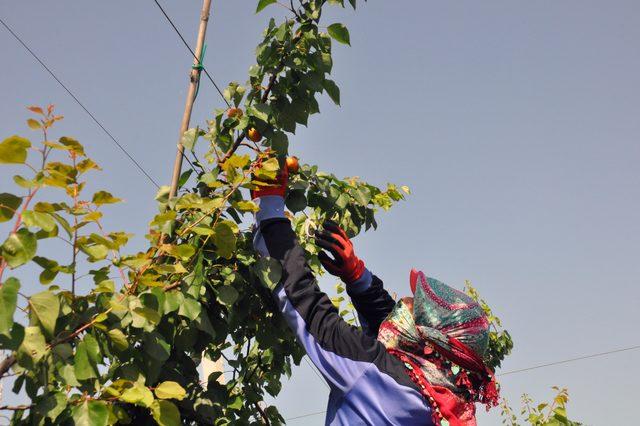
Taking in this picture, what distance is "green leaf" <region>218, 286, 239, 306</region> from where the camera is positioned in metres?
2.11

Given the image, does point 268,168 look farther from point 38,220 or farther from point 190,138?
point 38,220

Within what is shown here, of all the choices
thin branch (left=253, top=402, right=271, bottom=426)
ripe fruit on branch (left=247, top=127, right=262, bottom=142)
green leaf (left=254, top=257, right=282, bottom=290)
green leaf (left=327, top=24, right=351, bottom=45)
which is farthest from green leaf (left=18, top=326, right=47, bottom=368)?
green leaf (left=327, top=24, right=351, bottom=45)

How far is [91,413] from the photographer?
1.57 m

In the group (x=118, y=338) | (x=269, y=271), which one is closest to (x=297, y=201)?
(x=269, y=271)

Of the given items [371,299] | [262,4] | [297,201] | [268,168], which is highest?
[262,4]

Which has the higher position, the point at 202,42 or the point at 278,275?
the point at 202,42

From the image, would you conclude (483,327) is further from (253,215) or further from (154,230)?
(154,230)

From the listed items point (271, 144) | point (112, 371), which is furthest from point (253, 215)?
point (112, 371)

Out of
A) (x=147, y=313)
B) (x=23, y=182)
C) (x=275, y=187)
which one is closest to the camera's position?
(x=23, y=182)

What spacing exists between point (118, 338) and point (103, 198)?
1.24 feet

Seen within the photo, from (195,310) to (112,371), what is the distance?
0.40 m

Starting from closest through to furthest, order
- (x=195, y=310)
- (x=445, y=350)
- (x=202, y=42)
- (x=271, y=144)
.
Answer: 1. (x=195, y=310)
2. (x=445, y=350)
3. (x=271, y=144)
4. (x=202, y=42)

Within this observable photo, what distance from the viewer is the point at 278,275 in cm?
206

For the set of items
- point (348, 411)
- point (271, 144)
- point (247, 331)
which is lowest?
point (348, 411)
